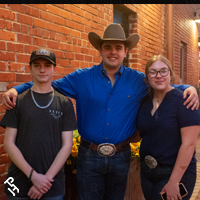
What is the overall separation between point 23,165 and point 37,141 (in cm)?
20

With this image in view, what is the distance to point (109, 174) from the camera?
248cm

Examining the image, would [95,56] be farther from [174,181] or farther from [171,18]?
[171,18]

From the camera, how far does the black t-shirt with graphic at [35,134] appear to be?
Answer: 1.95 m

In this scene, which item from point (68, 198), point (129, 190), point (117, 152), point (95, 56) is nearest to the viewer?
point (117, 152)

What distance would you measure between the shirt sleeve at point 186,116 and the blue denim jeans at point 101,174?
704 mm

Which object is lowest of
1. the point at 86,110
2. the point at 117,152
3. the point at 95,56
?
the point at 117,152

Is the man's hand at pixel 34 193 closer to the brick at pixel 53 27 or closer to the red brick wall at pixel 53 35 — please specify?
the red brick wall at pixel 53 35

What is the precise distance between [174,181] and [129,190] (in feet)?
4.35

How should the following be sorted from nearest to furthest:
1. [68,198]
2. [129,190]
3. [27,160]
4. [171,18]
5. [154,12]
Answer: [27,160] → [68,198] → [129,190] → [154,12] → [171,18]

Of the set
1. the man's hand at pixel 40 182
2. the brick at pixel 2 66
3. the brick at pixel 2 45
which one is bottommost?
the man's hand at pixel 40 182

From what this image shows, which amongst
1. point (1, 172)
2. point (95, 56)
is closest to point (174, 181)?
point (1, 172)

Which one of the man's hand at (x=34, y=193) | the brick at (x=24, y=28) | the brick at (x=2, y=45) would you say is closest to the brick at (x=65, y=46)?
the brick at (x=24, y=28)

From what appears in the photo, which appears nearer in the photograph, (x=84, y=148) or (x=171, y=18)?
(x=84, y=148)

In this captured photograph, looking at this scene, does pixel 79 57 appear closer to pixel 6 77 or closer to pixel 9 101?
pixel 6 77
